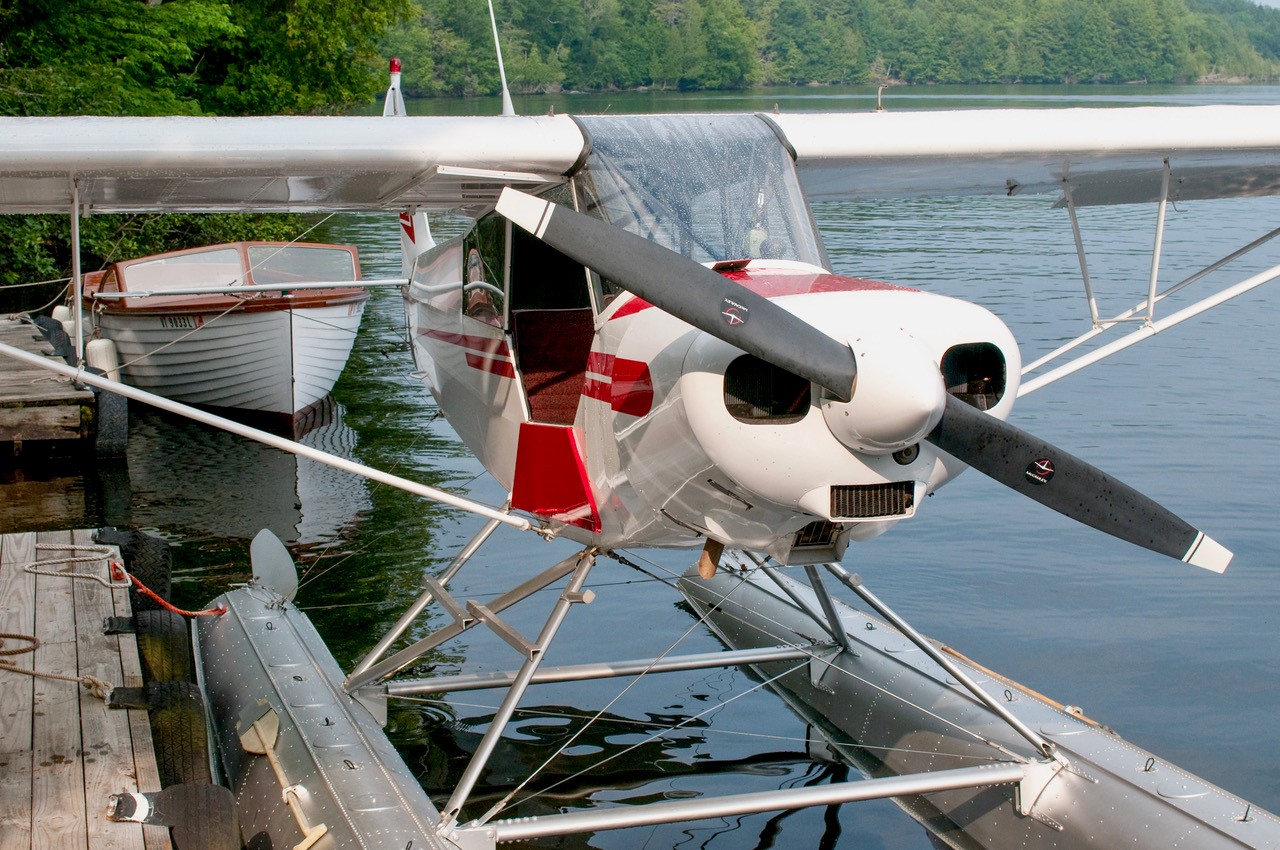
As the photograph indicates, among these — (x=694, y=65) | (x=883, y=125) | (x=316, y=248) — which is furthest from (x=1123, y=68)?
(x=883, y=125)

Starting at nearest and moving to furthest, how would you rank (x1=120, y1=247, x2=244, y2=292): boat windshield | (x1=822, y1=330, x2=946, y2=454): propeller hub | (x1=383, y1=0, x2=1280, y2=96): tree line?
(x1=822, y1=330, x2=946, y2=454): propeller hub < (x1=120, y1=247, x2=244, y2=292): boat windshield < (x1=383, y1=0, x2=1280, y2=96): tree line

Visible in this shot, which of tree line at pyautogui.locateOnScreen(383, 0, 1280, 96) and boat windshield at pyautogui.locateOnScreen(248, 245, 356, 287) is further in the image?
tree line at pyautogui.locateOnScreen(383, 0, 1280, 96)

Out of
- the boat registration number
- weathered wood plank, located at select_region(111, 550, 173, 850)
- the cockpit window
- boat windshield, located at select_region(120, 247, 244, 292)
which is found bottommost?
weathered wood plank, located at select_region(111, 550, 173, 850)

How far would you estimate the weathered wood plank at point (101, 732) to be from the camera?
13.8ft

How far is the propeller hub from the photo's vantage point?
3.32 m

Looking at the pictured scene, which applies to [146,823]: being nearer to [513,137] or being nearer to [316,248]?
[513,137]

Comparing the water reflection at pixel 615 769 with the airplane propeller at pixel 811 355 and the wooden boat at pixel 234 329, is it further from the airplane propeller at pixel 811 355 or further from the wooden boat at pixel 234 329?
the wooden boat at pixel 234 329

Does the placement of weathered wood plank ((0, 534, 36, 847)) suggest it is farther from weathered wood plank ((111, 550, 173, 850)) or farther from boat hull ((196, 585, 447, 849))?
boat hull ((196, 585, 447, 849))

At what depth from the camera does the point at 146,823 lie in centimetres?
421

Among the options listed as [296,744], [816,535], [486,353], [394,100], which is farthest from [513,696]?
[394,100]

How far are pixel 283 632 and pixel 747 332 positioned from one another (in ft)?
12.2

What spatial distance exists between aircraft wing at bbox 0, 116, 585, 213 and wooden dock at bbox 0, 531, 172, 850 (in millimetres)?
1861

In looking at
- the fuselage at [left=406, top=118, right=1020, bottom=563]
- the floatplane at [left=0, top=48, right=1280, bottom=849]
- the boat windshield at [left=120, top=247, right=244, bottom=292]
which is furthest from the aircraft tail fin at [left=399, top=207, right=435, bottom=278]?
the boat windshield at [left=120, top=247, right=244, bottom=292]

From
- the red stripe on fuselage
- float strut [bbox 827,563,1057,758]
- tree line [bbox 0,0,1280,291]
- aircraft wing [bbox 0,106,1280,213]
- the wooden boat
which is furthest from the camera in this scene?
tree line [bbox 0,0,1280,291]
